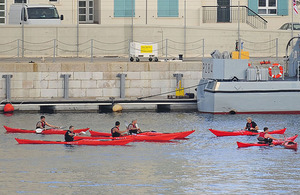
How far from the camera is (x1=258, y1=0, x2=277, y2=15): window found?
236ft

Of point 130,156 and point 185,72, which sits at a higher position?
point 185,72

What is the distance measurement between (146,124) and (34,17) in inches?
700

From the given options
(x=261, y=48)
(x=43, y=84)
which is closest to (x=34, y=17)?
(x=43, y=84)

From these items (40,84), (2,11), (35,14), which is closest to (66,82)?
(40,84)

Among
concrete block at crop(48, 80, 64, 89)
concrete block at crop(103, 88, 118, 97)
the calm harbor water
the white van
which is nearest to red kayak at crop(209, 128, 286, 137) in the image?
the calm harbor water

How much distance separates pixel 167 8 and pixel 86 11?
721 cm

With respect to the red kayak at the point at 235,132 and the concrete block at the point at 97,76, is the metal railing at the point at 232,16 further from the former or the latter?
the red kayak at the point at 235,132

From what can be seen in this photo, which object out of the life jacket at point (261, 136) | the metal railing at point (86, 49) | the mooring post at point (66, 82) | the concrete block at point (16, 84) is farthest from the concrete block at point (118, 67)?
the life jacket at point (261, 136)

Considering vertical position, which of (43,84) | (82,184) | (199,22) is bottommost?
(82,184)

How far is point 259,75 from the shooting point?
55.4 meters

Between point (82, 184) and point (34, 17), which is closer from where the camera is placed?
point (82, 184)

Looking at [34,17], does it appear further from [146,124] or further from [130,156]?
[130,156]

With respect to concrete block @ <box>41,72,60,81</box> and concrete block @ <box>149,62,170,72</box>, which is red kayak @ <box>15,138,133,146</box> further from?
concrete block @ <box>149,62,170,72</box>

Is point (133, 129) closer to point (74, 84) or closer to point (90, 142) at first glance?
point (90, 142)
